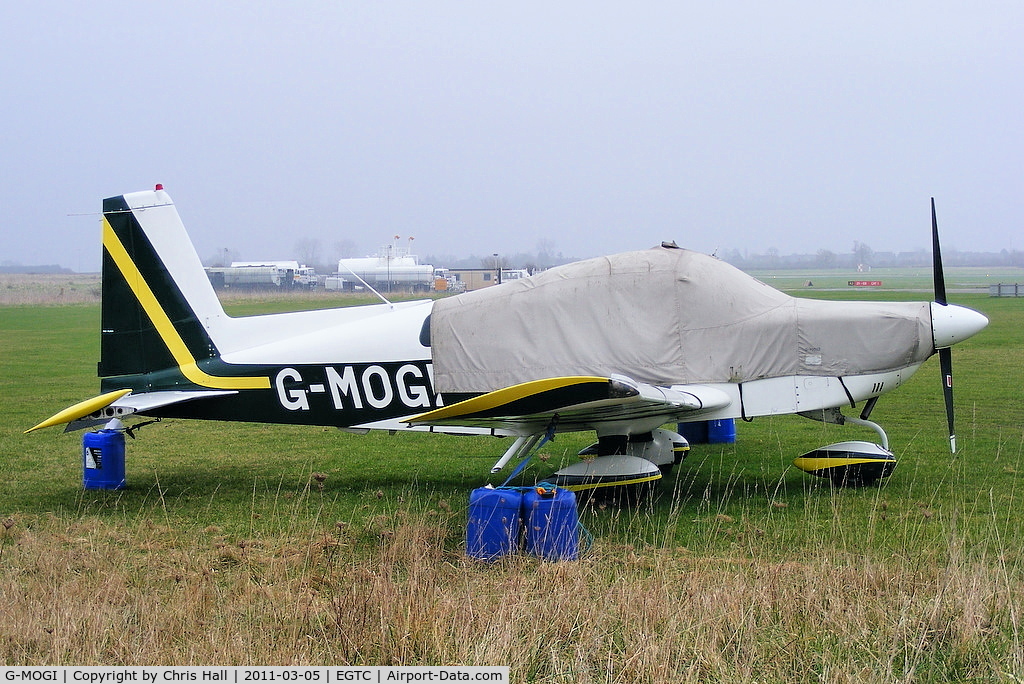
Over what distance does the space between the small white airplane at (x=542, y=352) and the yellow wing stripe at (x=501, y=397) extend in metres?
0.12

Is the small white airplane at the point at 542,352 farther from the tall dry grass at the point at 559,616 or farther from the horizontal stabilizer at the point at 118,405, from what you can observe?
the tall dry grass at the point at 559,616

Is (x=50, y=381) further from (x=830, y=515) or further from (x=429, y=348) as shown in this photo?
(x=830, y=515)

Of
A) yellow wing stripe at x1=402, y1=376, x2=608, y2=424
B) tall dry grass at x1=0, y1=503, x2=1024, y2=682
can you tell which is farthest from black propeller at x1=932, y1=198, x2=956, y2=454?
yellow wing stripe at x1=402, y1=376, x2=608, y2=424

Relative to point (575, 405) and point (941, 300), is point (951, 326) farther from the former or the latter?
point (575, 405)

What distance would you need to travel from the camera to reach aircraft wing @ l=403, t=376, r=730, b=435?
686cm

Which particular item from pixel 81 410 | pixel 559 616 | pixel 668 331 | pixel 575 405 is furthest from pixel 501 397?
pixel 81 410

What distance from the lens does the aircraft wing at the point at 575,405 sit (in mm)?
6855

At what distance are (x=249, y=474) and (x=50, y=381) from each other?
35.8 feet

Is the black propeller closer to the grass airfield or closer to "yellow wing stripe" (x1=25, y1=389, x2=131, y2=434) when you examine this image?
the grass airfield

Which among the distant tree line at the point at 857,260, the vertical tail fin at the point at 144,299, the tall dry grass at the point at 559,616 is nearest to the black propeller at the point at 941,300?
the tall dry grass at the point at 559,616

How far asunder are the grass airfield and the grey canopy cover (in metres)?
1.17

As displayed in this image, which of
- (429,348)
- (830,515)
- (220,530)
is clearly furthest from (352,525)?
(830,515)

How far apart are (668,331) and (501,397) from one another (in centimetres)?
202

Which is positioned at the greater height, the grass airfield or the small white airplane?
the small white airplane
